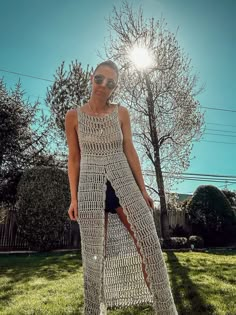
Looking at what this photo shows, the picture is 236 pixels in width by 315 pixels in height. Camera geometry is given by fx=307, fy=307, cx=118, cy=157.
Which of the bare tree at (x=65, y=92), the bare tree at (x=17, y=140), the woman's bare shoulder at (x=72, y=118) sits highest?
the bare tree at (x=65, y=92)

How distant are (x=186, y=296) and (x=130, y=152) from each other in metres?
1.97

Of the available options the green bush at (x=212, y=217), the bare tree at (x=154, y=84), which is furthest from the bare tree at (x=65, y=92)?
the green bush at (x=212, y=217)

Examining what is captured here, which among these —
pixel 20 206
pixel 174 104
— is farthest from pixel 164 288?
pixel 174 104

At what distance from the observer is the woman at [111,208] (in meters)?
1.85

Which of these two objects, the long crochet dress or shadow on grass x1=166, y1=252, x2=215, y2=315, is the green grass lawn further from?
the long crochet dress

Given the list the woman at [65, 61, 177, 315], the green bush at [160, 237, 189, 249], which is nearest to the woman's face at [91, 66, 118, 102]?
the woman at [65, 61, 177, 315]

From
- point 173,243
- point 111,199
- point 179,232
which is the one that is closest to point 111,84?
point 111,199

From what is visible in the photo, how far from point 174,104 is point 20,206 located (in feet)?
22.6

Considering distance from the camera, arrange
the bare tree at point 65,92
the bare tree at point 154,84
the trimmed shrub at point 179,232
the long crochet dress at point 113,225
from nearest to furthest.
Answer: the long crochet dress at point 113,225 < the bare tree at point 154,84 < the bare tree at point 65,92 < the trimmed shrub at point 179,232

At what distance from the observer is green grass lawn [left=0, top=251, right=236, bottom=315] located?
2.83 m

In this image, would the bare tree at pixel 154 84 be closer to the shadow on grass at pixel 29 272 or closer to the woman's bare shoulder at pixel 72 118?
the shadow on grass at pixel 29 272

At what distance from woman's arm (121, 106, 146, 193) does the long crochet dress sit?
0.05m

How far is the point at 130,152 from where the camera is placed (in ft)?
6.99

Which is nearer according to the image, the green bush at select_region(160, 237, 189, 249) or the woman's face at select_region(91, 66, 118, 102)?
the woman's face at select_region(91, 66, 118, 102)
